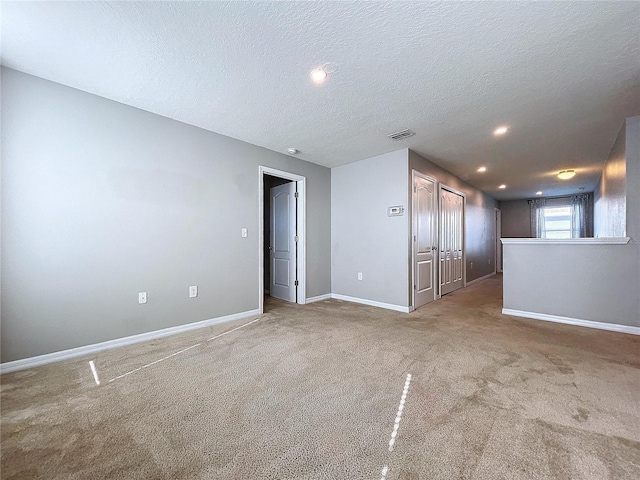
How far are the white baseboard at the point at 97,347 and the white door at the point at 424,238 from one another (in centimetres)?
303

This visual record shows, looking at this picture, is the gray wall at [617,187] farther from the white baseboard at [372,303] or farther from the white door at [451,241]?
the white baseboard at [372,303]

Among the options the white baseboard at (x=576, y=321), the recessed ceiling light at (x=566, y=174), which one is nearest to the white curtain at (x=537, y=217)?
the recessed ceiling light at (x=566, y=174)

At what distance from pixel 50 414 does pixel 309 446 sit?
1.64 meters

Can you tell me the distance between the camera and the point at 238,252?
3.62 metres

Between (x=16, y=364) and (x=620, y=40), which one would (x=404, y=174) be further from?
(x=16, y=364)

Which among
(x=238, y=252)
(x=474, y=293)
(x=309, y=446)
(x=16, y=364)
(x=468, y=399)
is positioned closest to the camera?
(x=309, y=446)

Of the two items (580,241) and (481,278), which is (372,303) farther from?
(481,278)

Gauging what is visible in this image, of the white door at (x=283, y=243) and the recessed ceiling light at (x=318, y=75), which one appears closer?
the recessed ceiling light at (x=318, y=75)

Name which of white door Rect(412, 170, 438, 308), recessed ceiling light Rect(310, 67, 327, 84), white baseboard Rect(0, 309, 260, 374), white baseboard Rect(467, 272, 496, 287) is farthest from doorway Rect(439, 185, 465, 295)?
white baseboard Rect(0, 309, 260, 374)

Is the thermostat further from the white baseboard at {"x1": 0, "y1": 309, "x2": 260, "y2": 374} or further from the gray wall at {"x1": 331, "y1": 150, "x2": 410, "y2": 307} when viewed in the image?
the white baseboard at {"x1": 0, "y1": 309, "x2": 260, "y2": 374}

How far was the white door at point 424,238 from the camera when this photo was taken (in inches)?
165

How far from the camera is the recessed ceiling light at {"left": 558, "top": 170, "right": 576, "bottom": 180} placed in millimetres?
5348

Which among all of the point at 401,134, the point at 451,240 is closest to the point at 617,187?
the point at 451,240

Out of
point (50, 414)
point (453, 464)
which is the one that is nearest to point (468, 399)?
point (453, 464)
